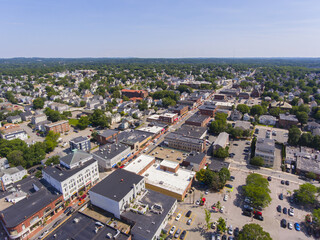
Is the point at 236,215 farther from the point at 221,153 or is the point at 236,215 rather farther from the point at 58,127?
the point at 58,127

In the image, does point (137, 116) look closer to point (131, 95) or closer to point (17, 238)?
point (131, 95)

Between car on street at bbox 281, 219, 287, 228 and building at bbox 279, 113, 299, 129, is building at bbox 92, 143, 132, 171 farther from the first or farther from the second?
building at bbox 279, 113, 299, 129

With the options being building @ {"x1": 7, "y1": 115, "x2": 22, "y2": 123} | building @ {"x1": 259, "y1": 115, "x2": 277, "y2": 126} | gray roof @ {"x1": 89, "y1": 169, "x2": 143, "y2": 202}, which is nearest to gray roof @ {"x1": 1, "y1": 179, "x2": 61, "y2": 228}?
gray roof @ {"x1": 89, "y1": 169, "x2": 143, "y2": 202}

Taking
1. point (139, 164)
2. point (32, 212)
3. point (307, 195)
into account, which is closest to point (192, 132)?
point (139, 164)

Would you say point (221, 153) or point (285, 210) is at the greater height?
point (221, 153)

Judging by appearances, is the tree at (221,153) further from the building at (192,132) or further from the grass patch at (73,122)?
the grass patch at (73,122)

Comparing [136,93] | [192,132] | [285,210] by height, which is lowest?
[285,210]
